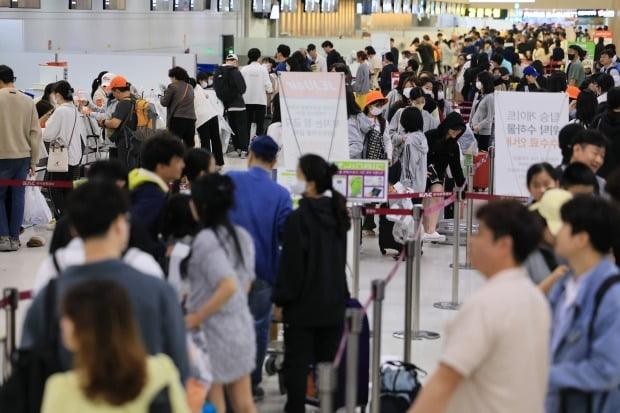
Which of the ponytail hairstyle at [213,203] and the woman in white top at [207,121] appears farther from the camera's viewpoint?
the woman in white top at [207,121]

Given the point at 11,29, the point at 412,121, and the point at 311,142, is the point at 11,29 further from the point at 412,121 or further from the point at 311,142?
the point at 311,142

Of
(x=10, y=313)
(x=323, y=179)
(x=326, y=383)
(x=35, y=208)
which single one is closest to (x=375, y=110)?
(x=35, y=208)

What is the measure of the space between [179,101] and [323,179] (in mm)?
8804

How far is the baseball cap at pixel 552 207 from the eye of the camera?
529 cm

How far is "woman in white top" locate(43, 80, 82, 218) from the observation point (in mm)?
11508

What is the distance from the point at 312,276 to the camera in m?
5.89

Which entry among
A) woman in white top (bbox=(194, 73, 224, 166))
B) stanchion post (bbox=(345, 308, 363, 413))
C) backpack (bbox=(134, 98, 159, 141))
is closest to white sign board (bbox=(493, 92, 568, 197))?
backpack (bbox=(134, 98, 159, 141))

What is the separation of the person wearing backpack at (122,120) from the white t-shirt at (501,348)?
9.10 m

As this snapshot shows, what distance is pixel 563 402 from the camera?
4008 millimetres

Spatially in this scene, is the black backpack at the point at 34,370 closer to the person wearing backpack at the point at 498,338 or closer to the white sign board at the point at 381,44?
the person wearing backpack at the point at 498,338

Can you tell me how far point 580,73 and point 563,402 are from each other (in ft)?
59.4

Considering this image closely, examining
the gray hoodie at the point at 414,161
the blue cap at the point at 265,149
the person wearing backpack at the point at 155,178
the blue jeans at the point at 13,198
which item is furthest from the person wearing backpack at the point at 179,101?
the person wearing backpack at the point at 155,178

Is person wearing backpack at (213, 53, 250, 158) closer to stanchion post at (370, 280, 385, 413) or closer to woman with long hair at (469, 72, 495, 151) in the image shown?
woman with long hair at (469, 72, 495, 151)

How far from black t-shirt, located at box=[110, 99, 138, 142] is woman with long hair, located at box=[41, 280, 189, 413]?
9.39 m
